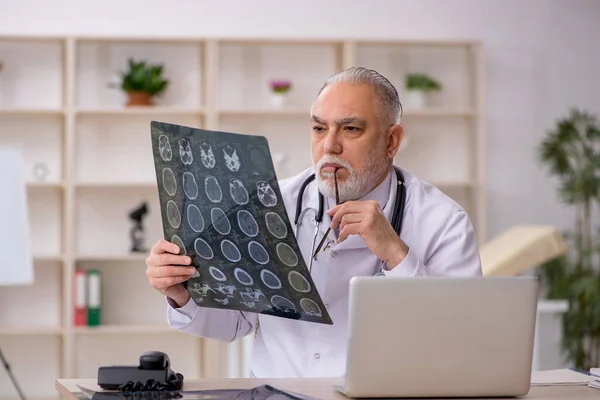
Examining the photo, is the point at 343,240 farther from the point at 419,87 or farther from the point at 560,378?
the point at 419,87

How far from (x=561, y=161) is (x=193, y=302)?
Answer: 12.0 feet

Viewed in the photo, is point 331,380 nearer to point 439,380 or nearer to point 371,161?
point 439,380

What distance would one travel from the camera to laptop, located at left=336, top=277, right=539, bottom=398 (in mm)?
1500

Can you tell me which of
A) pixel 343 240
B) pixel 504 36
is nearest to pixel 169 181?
pixel 343 240

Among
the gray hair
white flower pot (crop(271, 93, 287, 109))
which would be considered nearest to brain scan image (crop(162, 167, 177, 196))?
the gray hair

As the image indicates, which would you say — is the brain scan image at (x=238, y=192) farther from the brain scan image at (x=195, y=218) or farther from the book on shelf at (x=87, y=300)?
the book on shelf at (x=87, y=300)

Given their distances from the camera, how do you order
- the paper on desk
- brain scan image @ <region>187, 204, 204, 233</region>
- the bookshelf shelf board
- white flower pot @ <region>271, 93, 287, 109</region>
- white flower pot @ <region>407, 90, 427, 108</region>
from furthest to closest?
white flower pot @ <region>407, 90, 427, 108</region>
white flower pot @ <region>271, 93, 287, 109</region>
the bookshelf shelf board
the paper on desk
brain scan image @ <region>187, 204, 204, 233</region>

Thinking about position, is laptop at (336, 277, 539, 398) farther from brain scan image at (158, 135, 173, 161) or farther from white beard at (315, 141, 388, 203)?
white beard at (315, 141, 388, 203)

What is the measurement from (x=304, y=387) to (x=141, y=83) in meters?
3.68

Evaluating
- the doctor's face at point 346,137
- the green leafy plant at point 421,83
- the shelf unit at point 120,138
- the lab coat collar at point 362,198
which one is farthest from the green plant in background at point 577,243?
the doctor's face at point 346,137

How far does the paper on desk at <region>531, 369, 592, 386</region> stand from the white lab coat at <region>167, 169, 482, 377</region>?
0.87 ft

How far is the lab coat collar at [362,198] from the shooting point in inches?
83.8

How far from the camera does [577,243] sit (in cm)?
528

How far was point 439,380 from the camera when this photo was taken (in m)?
1.54
